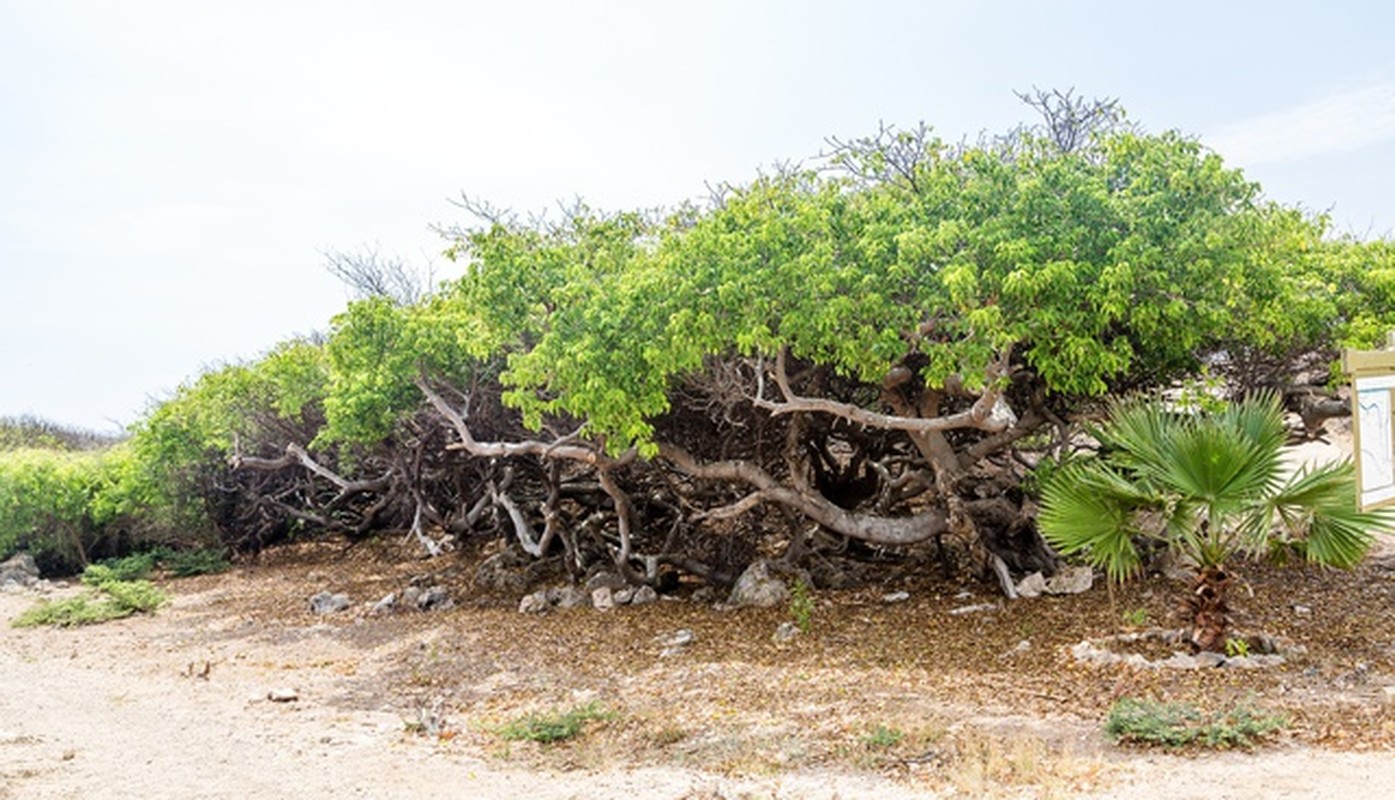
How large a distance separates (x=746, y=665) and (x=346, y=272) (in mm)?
18238

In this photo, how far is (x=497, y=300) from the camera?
1071cm

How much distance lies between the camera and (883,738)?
21.8 ft

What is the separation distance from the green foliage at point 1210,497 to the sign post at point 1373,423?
88 cm

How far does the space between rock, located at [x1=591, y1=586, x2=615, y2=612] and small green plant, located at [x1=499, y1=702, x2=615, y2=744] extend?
4.75 meters

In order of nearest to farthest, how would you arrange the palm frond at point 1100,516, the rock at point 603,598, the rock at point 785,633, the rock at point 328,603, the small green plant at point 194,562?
1. the palm frond at point 1100,516
2. the rock at point 785,633
3. the rock at point 603,598
4. the rock at point 328,603
5. the small green plant at point 194,562

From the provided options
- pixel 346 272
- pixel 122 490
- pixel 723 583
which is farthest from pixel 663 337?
pixel 346 272

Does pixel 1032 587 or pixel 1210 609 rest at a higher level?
pixel 1210 609

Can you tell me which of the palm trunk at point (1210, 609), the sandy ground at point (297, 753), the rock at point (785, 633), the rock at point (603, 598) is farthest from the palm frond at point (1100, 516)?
the rock at point (603, 598)

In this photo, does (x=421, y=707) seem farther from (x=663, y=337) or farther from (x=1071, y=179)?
(x=1071, y=179)

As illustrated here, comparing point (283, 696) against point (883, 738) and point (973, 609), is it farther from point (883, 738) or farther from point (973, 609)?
point (973, 609)

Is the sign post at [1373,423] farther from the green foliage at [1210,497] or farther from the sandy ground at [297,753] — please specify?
the sandy ground at [297,753]

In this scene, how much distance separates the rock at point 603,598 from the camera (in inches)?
506

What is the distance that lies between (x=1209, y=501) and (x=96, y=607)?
14412 mm

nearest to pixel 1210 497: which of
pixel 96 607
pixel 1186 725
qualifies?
pixel 1186 725
